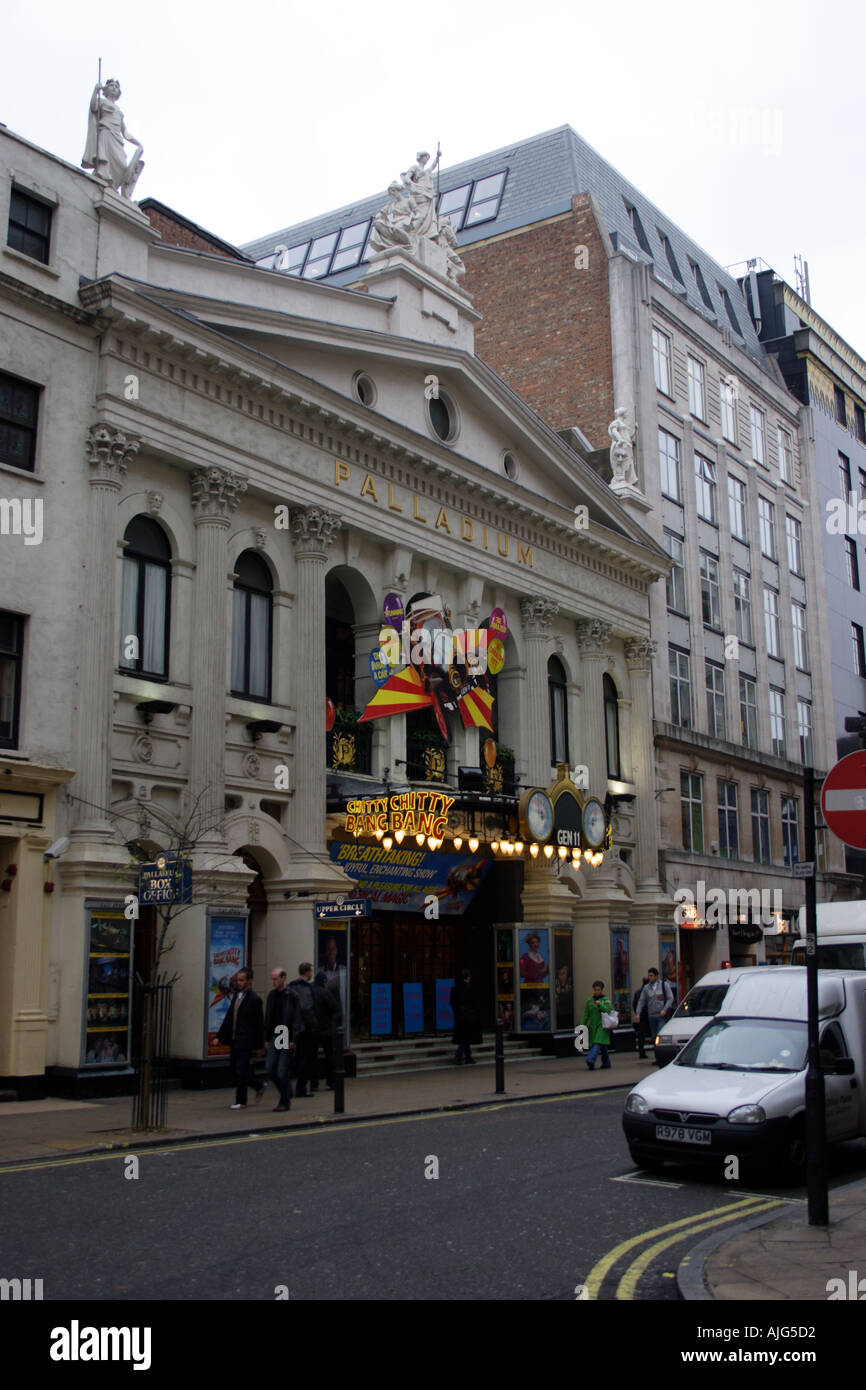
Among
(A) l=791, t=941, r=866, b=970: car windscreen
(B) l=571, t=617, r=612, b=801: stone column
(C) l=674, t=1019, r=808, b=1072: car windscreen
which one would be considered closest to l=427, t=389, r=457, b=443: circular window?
(B) l=571, t=617, r=612, b=801: stone column

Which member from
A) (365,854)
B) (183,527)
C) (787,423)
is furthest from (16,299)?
(787,423)

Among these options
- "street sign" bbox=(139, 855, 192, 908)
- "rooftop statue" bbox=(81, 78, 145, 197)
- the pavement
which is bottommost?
the pavement

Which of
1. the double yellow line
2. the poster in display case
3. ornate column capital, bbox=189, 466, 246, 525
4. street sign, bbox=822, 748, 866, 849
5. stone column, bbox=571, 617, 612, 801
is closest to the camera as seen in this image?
the double yellow line

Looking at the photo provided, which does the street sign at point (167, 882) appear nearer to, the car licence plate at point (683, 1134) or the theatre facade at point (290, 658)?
the theatre facade at point (290, 658)

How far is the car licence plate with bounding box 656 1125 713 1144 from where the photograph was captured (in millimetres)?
11594

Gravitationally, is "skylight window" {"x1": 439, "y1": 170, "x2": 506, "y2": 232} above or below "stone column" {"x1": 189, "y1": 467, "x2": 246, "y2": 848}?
above

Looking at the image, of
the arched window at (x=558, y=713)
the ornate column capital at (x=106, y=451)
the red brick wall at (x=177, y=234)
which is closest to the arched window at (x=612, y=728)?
the arched window at (x=558, y=713)

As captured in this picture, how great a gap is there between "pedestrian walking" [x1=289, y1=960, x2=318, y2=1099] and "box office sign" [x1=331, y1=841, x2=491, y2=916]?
16.6ft

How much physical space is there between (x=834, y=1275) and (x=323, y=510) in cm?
1867

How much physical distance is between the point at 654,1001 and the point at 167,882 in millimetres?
13974

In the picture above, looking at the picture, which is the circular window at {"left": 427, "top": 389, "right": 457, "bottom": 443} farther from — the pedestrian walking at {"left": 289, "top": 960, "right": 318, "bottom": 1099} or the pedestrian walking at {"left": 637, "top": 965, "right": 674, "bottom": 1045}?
the pedestrian walking at {"left": 289, "top": 960, "right": 318, "bottom": 1099}

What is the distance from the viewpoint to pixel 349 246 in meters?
49.3

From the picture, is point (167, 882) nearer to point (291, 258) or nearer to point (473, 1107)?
point (473, 1107)

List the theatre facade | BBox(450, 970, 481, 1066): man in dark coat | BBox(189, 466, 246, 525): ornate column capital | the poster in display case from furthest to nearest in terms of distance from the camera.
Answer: BBox(450, 970, 481, 1066): man in dark coat, BBox(189, 466, 246, 525): ornate column capital, the theatre facade, the poster in display case
